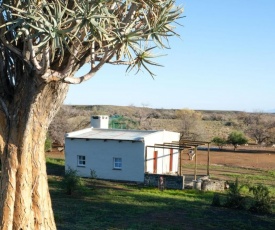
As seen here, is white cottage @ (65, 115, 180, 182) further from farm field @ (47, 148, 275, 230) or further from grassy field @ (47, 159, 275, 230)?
grassy field @ (47, 159, 275, 230)

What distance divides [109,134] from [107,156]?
210 centimetres

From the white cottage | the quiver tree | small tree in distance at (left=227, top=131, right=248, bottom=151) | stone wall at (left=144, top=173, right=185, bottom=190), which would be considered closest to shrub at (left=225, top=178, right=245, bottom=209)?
stone wall at (left=144, top=173, right=185, bottom=190)

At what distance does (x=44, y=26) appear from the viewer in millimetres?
7379

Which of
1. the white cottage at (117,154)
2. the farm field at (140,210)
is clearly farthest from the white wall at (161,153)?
the farm field at (140,210)

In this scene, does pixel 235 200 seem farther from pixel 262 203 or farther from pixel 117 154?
pixel 117 154

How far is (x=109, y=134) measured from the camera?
1114 inches

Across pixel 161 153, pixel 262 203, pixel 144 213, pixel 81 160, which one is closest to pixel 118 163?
pixel 81 160

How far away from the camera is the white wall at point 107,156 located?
84.8 feet

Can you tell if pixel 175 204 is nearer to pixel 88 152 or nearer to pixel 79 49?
pixel 88 152

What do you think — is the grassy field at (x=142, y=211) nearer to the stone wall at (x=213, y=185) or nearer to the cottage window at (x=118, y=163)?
the stone wall at (x=213, y=185)

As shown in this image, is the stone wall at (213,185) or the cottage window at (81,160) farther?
the cottage window at (81,160)

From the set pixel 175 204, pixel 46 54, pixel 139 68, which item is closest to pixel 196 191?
pixel 175 204

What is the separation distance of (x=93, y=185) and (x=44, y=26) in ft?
56.8

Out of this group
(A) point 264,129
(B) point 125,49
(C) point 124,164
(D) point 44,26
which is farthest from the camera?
(A) point 264,129
